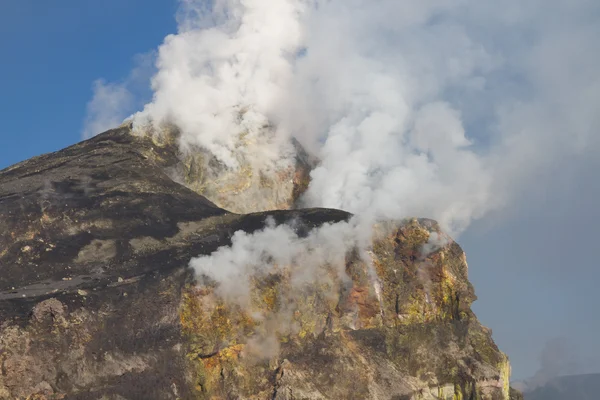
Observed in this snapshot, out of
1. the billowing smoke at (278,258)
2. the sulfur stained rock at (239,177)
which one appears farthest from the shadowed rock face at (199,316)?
the sulfur stained rock at (239,177)

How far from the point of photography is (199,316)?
5769cm

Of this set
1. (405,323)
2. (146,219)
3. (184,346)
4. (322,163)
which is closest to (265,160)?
(322,163)

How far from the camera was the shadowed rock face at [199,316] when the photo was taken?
2023 inches

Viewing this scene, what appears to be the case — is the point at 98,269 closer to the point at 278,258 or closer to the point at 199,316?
the point at 199,316

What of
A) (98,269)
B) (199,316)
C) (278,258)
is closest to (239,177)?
(278,258)

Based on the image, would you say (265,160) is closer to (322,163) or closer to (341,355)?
(322,163)

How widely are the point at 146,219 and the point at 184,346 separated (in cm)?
2394

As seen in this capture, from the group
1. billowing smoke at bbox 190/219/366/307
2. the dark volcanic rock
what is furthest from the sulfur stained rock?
billowing smoke at bbox 190/219/366/307

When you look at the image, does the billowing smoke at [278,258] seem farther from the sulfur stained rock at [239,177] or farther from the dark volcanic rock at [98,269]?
the sulfur stained rock at [239,177]

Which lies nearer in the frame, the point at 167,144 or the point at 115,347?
the point at 115,347

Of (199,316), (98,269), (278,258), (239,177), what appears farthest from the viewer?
(239,177)

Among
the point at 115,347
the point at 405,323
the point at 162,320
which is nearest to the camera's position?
the point at 115,347

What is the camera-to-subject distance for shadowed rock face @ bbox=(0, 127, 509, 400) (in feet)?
169

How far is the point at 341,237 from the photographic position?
68688 millimetres
